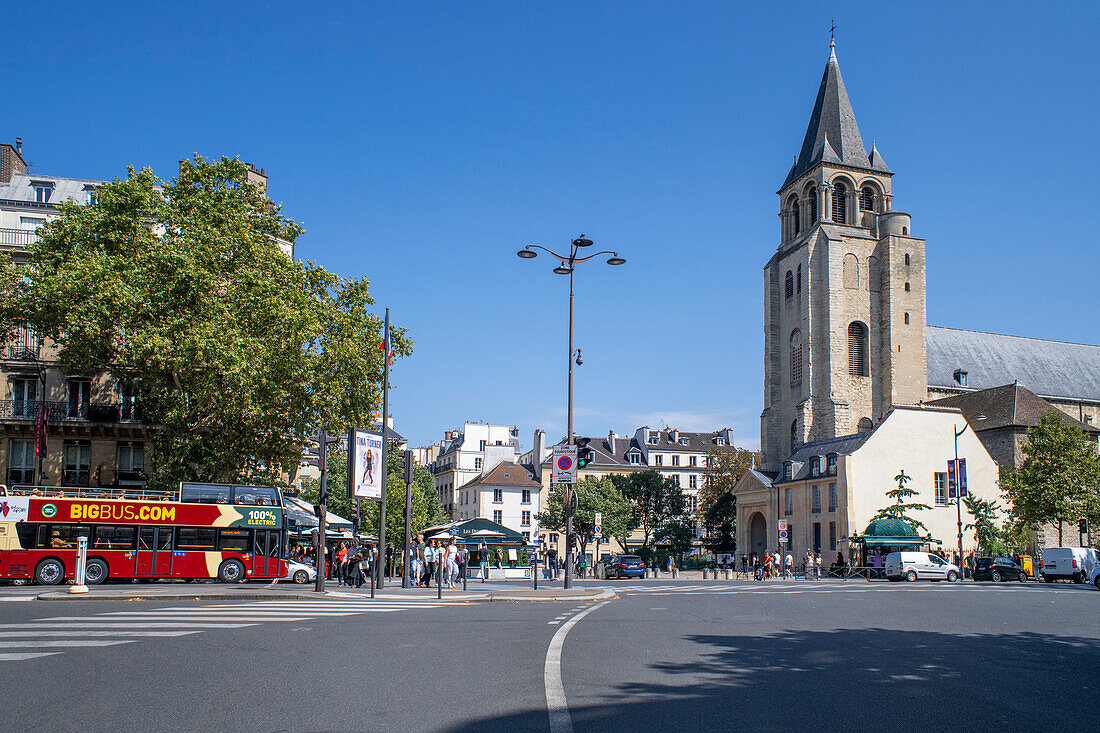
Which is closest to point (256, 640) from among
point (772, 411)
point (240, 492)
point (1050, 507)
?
point (240, 492)

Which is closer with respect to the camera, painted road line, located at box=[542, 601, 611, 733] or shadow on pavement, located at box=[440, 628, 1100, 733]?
painted road line, located at box=[542, 601, 611, 733]

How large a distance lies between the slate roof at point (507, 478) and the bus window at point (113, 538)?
65643 millimetres

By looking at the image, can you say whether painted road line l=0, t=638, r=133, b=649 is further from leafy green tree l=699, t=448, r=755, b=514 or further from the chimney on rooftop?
leafy green tree l=699, t=448, r=755, b=514

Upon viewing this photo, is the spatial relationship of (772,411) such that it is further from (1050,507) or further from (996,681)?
(996,681)

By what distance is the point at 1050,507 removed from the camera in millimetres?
52562

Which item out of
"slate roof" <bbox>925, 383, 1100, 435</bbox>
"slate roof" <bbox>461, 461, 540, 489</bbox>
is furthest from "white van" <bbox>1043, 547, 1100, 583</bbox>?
"slate roof" <bbox>461, 461, 540, 489</bbox>

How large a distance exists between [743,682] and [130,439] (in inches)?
1511

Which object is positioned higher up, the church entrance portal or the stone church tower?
the stone church tower

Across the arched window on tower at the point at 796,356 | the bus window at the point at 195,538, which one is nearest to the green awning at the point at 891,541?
the arched window on tower at the point at 796,356

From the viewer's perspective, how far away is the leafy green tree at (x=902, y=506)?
2144 inches

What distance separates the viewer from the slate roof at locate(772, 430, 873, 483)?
5766 cm

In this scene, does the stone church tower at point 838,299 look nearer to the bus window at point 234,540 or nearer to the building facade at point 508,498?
the building facade at point 508,498

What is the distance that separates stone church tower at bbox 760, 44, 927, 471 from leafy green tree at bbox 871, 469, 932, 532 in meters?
13.0

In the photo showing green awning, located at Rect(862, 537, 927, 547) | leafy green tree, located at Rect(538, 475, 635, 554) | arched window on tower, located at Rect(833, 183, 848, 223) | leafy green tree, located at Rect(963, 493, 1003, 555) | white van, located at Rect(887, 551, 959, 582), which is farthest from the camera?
leafy green tree, located at Rect(538, 475, 635, 554)
